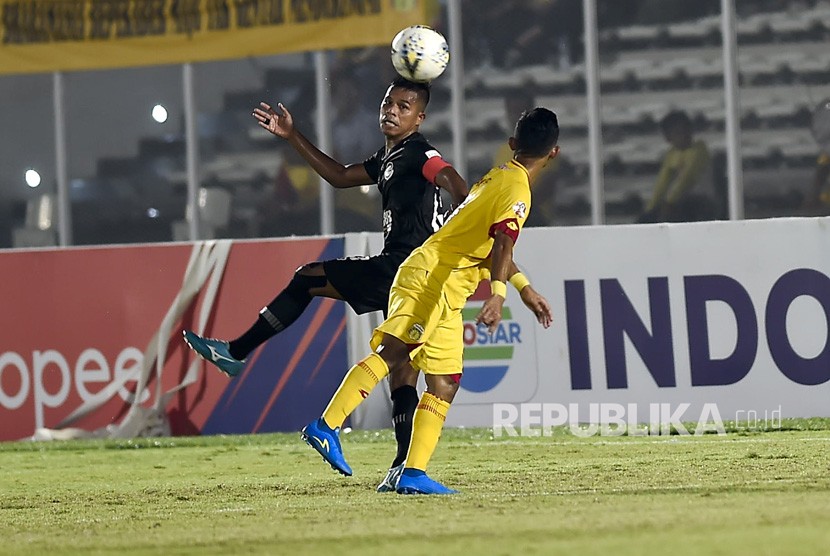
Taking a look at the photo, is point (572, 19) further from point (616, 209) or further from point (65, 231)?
point (65, 231)

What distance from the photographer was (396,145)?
7797 millimetres

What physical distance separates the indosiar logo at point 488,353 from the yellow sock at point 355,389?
3893 mm

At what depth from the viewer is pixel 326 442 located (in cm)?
707

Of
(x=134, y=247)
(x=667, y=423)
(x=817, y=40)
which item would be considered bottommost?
(x=667, y=423)

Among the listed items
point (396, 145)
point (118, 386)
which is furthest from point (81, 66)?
point (396, 145)

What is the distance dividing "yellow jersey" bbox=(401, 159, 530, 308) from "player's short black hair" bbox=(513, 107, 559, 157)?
3.5 inches

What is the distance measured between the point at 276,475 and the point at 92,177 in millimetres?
9614

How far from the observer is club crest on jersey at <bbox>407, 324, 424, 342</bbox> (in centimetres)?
712

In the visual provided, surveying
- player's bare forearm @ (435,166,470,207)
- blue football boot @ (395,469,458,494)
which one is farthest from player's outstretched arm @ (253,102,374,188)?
blue football boot @ (395,469,458,494)

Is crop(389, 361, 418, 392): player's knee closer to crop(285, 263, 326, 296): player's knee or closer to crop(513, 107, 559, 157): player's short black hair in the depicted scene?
crop(285, 263, 326, 296): player's knee

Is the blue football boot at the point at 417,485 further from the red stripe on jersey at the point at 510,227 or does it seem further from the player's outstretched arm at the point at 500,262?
the red stripe on jersey at the point at 510,227

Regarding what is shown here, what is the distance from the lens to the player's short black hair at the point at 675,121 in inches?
624

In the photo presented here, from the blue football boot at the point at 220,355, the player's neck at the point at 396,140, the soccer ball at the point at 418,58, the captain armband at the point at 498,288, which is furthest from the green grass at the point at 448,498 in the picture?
the soccer ball at the point at 418,58

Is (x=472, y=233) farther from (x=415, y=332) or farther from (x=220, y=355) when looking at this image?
(x=220, y=355)
